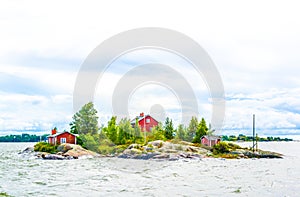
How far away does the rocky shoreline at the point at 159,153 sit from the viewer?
5288 centimetres

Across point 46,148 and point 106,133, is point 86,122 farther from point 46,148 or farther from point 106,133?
point 46,148

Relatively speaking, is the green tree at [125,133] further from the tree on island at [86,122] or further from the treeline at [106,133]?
the tree on island at [86,122]

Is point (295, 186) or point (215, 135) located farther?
point (215, 135)

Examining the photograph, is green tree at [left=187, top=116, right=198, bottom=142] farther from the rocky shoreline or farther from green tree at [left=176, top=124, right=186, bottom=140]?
the rocky shoreline

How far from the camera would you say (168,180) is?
31484 millimetres

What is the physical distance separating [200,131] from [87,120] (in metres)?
20.9

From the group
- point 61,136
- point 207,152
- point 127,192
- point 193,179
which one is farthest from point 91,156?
point 127,192

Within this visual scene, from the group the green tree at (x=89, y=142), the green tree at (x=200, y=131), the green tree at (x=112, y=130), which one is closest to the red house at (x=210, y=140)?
the green tree at (x=200, y=131)

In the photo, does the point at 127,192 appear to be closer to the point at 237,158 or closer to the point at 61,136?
the point at 237,158

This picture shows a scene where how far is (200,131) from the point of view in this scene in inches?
2702

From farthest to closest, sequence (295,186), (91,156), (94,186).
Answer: (91,156) → (295,186) → (94,186)

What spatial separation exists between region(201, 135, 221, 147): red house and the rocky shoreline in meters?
3.89

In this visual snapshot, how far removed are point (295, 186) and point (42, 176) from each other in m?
21.8

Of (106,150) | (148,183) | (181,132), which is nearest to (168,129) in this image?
(181,132)
